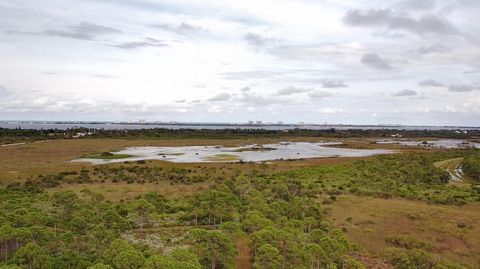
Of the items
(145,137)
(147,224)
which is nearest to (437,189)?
(147,224)

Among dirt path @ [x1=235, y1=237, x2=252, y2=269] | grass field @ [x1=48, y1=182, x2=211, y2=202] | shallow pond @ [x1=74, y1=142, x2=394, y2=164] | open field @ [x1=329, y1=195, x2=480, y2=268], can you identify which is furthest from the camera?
shallow pond @ [x1=74, y1=142, x2=394, y2=164]

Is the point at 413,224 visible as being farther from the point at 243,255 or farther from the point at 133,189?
the point at 133,189

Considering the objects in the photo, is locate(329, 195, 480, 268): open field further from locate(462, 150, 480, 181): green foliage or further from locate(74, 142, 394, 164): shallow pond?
locate(74, 142, 394, 164): shallow pond

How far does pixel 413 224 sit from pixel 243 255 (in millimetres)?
20136

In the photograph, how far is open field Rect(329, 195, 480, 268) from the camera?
112 ft

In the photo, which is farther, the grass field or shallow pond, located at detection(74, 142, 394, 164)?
shallow pond, located at detection(74, 142, 394, 164)

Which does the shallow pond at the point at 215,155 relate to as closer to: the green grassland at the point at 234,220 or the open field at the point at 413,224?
the green grassland at the point at 234,220

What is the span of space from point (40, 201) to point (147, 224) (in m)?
13.9

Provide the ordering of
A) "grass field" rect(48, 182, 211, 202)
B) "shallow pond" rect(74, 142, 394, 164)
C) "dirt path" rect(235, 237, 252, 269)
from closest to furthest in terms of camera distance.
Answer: "dirt path" rect(235, 237, 252, 269) < "grass field" rect(48, 182, 211, 202) < "shallow pond" rect(74, 142, 394, 164)

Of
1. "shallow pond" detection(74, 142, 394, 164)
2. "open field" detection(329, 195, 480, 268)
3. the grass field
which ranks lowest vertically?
"open field" detection(329, 195, 480, 268)

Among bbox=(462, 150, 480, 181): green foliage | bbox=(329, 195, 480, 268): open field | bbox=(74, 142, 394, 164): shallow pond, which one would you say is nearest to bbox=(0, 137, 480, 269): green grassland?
bbox=(329, 195, 480, 268): open field

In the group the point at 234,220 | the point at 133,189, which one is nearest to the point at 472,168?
the point at 234,220

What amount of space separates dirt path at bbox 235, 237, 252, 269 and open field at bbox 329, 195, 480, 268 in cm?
1012

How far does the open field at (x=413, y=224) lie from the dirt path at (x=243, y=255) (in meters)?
10.1
